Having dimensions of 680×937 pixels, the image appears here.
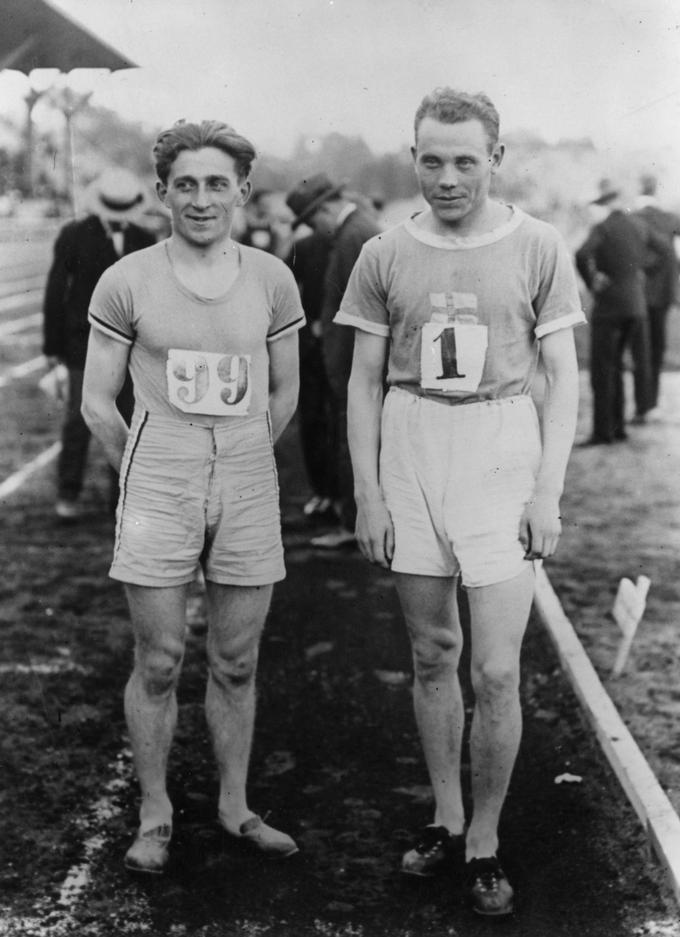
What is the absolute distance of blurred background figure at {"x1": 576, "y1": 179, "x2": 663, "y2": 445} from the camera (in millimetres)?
12094

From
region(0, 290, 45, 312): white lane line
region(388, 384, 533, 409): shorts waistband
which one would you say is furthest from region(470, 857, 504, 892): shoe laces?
region(0, 290, 45, 312): white lane line

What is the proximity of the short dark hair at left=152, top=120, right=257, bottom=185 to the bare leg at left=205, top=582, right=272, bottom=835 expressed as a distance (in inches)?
47.5

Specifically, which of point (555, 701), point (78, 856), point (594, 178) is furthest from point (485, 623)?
point (594, 178)

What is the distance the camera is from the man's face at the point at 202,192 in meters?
3.92

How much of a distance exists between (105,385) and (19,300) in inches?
1030

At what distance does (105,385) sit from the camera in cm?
404

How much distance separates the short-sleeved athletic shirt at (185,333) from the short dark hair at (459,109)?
24.6 inches

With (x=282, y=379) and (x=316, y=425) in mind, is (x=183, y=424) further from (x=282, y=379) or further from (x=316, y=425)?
(x=316, y=425)

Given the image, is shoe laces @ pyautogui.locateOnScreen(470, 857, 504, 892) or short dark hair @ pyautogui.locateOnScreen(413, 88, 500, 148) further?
shoe laces @ pyautogui.locateOnScreen(470, 857, 504, 892)

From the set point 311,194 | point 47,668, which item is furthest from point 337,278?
point 47,668

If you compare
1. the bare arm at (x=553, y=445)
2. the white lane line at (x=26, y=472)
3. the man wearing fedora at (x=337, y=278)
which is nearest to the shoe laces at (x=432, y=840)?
the bare arm at (x=553, y=445)

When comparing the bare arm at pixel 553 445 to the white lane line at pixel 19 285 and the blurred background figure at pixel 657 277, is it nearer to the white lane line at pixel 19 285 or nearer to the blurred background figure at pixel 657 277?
the blurred background figure at pixel 657 277

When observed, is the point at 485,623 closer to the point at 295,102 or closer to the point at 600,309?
the point at 295,102

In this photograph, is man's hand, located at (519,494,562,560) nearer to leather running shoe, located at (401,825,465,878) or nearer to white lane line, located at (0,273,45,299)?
leather running shoe, located at (401,825,465,878)
